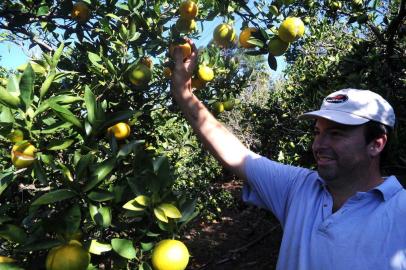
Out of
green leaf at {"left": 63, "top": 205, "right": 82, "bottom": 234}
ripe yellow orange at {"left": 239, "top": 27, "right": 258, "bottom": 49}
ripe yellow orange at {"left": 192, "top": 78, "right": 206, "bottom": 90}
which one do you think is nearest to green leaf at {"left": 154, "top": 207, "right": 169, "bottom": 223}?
green leaf at {"left": 63, "top": 205, "right": 82, "bottom": 234}

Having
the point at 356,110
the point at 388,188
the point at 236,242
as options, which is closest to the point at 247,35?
the point at 356,110

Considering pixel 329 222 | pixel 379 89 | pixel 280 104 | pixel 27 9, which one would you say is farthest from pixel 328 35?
pixel 329 222

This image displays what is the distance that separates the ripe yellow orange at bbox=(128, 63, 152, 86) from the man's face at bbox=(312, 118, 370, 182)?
0.92 m

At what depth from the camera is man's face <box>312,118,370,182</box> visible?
4.69ft

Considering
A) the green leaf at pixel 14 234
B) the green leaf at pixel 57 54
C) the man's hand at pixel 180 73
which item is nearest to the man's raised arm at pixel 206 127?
the man's hand at pixel 180 73

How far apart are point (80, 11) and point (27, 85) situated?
3.38 ft

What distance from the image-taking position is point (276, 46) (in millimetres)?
1837

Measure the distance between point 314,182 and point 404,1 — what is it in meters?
1.41

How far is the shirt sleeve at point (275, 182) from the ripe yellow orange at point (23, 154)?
2.83ft

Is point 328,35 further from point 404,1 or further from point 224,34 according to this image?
point 224,34

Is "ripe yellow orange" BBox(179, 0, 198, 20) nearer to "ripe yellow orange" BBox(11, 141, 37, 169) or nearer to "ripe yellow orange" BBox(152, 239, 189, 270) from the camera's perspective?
"ripe yellow orange" BBox(11, 141, 37, 169)

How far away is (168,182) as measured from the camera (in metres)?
1.34

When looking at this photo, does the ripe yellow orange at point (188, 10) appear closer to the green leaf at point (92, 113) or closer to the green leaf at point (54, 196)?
the green leaf at point (92, 113)

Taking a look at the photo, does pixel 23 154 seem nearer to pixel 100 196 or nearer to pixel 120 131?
pixel 100 196
